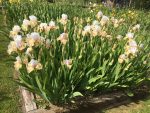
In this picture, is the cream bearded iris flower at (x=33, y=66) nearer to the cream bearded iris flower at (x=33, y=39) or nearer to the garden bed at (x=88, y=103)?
the cream bearded iris flower at (x=33, y=39)

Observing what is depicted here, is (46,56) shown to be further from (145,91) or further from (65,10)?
(65,10)

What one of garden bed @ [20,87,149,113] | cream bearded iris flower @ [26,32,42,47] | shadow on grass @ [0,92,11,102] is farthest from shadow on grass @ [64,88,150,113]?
cream bearded iris flower @ [26,32,42,47]

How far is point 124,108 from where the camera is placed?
481 cm

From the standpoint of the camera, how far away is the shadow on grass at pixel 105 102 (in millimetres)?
4465

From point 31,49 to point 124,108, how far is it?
1.89 metres

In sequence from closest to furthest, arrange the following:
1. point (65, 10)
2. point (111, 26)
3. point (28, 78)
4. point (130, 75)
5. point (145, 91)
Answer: point (28, 78), point (130, 75), point (145, 91), point (111, 26), point (65, 10)

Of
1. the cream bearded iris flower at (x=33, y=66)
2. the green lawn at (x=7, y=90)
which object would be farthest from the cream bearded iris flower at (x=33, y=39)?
the green lawn at (x=7, y=90)

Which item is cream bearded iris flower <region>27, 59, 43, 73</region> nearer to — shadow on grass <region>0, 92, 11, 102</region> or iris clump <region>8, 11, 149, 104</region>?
iris clump <region>8, 11, 149, 104</region>

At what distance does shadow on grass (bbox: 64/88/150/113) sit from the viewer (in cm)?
446

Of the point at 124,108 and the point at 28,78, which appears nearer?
the point at 28,78

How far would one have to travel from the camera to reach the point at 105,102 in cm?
470

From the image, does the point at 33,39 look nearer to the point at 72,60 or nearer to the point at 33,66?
the point at 33,66

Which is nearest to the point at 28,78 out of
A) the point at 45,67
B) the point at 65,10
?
the point at 45,67

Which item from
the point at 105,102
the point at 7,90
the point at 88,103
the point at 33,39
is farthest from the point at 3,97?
the point at 105,102
